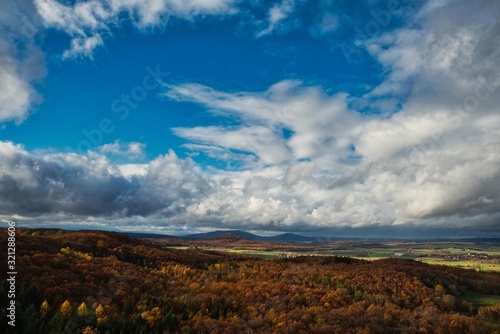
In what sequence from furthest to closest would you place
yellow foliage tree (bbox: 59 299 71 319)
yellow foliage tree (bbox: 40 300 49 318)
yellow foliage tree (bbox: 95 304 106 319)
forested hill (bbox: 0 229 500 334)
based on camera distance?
1. yellow foliage tree (bbox: 95 304 106 319)
2. forested hill (bbox: 0 229 500 334)
3. yellow foliage tree (bbox: 59 299 71 319)
4. yellow foliage tree (bbox: 40 300 49 318)

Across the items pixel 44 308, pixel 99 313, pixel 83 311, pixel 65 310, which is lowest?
pixel 99 313

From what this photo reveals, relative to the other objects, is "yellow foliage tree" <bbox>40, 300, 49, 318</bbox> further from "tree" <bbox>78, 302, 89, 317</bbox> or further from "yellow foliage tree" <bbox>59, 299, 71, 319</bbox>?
"tree" <bbox>78, 302, 89, 317</bbox>

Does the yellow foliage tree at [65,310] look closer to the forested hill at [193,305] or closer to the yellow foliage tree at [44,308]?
the forested hill at [193,305]

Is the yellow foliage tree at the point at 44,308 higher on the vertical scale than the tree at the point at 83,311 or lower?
higher

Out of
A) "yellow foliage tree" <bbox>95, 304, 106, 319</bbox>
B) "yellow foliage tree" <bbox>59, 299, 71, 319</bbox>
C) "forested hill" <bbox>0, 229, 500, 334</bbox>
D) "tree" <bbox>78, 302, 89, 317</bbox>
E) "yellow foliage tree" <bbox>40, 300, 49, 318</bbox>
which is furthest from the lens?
"yellow foliage tree" <bbox>95, 304, 106, 319</bbox>

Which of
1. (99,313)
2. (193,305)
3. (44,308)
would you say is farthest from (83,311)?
(193,305)

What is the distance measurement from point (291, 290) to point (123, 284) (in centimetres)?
8347

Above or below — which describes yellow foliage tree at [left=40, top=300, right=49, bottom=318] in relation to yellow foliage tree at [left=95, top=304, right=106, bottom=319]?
above

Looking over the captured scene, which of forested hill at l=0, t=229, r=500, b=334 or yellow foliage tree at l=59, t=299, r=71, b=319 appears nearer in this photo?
yellow foliage tree at l=59, t=299, r=71, b=319

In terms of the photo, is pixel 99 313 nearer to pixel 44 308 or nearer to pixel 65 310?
pixel 65 310

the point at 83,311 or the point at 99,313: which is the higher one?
the point at 83,311

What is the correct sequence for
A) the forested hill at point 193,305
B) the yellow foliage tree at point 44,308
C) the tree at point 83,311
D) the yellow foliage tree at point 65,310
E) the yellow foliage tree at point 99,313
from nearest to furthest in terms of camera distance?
1. the yellow foliage tree at point 44,308
2. the yellow foliage tree at point 65,310
3. the tree at point 83,311
4. the forested hill at point 193,305
5. the yellow foliage tree at point 99,313

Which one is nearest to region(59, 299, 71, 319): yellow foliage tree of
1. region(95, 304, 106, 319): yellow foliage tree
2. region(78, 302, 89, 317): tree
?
region(78, 302, 89, 317): tree

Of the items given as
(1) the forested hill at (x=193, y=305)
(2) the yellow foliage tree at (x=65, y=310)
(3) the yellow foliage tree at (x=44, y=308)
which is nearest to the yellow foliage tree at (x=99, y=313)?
(1) the forested hill at (x=193, y=305)
